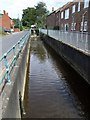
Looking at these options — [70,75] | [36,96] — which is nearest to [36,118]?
[36,96]

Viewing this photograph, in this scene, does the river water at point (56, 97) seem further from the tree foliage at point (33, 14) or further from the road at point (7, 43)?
the tree foliage at point (33, 14)

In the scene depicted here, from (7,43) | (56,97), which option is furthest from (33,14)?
(56,97)

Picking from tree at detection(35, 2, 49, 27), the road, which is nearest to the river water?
the road

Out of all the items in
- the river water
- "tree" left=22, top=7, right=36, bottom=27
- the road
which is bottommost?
the river water

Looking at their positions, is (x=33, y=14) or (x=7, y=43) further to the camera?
(x=33, y=14)

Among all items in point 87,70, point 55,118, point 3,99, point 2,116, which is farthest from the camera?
point 87,70

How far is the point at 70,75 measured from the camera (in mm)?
16281

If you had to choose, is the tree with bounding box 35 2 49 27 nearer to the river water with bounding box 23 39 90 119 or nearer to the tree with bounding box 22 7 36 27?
the tree with bounding box 22 7 36 27

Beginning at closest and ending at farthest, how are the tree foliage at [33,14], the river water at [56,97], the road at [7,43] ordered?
the river water at [56,97] < the road at [7,43] < the tree foliage at [33,14]

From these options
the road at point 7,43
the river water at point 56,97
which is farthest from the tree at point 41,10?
the river water at point 56,97

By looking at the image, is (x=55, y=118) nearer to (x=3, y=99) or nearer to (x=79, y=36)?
(x=3, y=99)

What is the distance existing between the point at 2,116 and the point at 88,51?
9785 mm

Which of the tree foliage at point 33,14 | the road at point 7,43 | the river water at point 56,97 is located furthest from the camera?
the tree foliage at point 33,14

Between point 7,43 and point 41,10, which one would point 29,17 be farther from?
point 7,43
